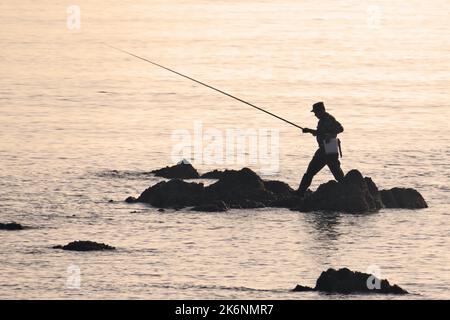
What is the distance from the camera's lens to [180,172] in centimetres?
3978

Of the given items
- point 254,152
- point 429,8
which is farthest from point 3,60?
point 429,8

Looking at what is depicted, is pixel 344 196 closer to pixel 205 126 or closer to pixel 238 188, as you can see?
pixel 238 188

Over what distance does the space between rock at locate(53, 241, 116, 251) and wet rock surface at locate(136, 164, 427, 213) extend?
4265 mm

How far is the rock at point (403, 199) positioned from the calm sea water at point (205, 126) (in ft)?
1.02

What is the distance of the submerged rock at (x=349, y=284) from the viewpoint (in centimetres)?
2822

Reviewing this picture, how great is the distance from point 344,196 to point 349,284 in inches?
281

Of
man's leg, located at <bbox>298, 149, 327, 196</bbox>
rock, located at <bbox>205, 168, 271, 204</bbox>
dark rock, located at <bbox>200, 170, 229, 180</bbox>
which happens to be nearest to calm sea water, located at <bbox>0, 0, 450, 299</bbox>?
rock, located at <bbox>205, 168, 271, 204</bbox>

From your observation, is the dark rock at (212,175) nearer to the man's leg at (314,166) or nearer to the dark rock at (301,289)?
the man's leg at (314,166)

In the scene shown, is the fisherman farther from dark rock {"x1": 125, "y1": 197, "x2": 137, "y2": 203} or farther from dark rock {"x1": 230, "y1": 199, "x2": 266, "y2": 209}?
dark rock {"x1": 125, "y1": 197, "x2": 137, "y2": 203}

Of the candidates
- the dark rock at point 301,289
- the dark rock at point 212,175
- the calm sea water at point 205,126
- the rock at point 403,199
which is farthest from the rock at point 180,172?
the dark rock at point 301,289

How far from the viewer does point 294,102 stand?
56438 millimetres

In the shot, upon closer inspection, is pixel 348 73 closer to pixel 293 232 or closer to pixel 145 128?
pixel 145 128

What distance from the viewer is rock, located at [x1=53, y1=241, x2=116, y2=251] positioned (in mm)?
31750
